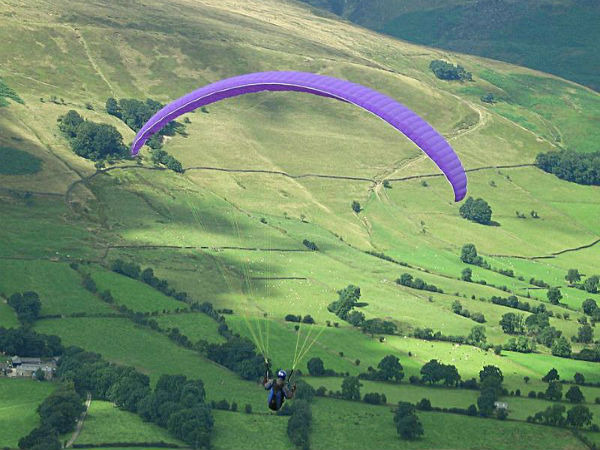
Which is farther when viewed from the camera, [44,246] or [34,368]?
[44,246]

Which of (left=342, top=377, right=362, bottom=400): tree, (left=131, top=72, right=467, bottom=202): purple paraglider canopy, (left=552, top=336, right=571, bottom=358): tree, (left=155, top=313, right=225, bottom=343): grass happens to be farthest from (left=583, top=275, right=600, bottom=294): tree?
(left=131, top=72, right=467, bottom=202): purple paraglider canopy

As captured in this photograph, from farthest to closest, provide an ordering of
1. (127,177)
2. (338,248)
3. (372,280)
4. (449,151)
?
(127,177)
(338,248)
(372,280)
(449,151)

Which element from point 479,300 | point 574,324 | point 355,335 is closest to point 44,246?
point 355,335

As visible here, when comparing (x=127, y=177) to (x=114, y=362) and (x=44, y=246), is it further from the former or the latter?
(x=114, y=362)

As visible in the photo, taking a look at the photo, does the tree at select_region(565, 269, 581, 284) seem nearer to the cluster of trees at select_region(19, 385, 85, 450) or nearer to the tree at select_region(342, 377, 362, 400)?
the tree at select_region(342, 377, 362, 400)

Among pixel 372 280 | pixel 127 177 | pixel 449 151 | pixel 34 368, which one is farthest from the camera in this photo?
pixel 127 177
